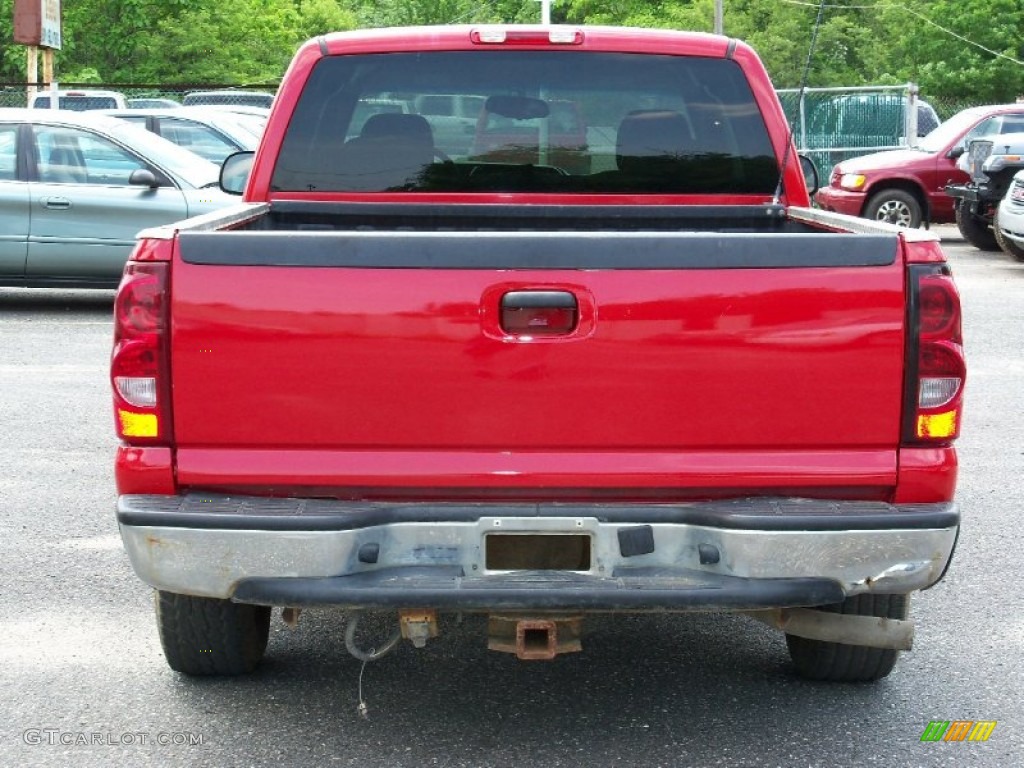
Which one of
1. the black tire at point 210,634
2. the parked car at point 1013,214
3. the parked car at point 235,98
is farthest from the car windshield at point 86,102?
the black tire at point 210,634

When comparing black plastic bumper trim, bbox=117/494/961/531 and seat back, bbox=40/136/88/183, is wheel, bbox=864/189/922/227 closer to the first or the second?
seat back, bbox=40/136/88/183

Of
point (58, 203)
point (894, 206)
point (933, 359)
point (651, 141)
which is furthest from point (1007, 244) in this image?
point (933, 359)

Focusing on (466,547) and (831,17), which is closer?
(466,547)

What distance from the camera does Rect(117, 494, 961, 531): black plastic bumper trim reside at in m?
3.81

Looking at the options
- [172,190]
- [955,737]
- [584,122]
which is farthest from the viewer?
[172,190]

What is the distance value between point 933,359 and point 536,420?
988 mm

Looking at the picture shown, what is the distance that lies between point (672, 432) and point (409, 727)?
3.91 feet

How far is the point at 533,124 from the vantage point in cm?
559

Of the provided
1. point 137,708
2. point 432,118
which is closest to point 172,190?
point 432,118

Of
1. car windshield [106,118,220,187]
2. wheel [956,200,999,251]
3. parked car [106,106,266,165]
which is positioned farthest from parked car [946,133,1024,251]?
car windshield [106,118,220,187]

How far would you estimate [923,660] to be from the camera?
504 centimetres

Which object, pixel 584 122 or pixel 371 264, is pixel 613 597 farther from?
pixel 584 122

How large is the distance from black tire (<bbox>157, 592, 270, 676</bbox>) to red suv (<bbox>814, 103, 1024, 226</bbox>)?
54.2ft
